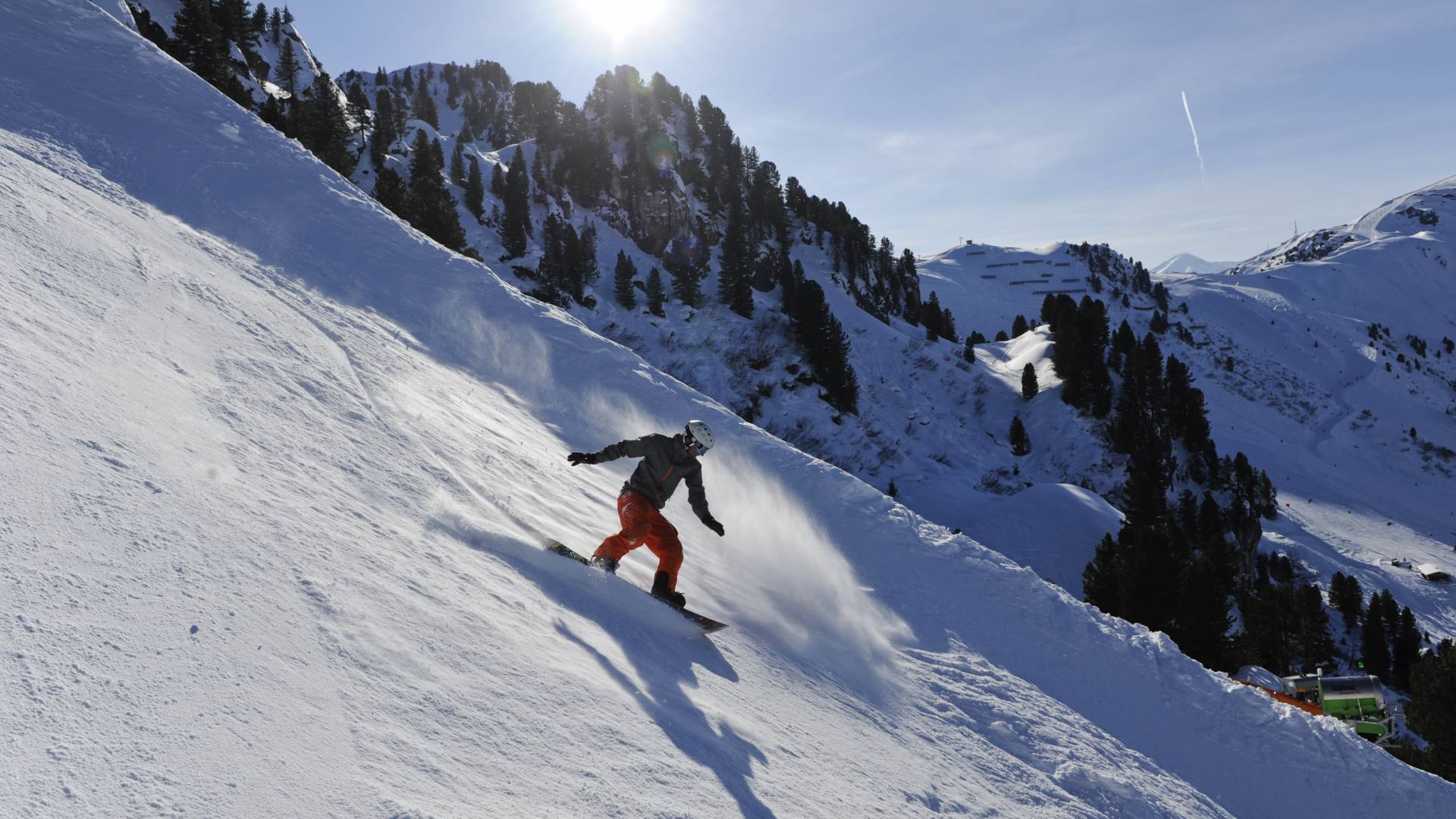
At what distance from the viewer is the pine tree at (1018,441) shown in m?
70.3

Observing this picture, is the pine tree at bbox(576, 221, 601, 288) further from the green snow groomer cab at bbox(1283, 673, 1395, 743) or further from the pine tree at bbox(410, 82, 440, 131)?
the green snow groomer cab at bbox(1283, 673, 1395, 743)

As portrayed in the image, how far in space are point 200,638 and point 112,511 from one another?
136 cm

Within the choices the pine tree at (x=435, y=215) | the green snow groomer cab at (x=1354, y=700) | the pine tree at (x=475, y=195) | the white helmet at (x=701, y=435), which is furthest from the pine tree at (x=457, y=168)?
the green snow groomer cab at (x=1354, y=700)

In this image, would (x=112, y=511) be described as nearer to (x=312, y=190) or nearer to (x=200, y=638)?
Result: (x=200, y=638)

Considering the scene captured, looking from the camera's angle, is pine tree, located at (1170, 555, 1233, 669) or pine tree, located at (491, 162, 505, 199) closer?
pine tree, located at (1170, 555, 1233, 669)

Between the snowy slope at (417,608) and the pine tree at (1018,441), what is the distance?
2360 inches

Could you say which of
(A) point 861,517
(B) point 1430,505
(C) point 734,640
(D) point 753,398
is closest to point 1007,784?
(C) point 734,640

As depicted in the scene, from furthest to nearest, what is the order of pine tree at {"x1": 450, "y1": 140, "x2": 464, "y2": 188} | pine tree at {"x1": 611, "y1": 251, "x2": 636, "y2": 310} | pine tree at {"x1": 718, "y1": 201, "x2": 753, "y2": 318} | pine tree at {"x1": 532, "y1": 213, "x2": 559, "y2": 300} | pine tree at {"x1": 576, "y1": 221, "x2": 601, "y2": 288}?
pine tree at {"x1": 450, "y1": 140, "x2": 464, "y2": 188} → pine tree at {"x1": 718, "y1": 201, "x2": 753, "y2": 318} → pine tree at {"x1": 611, "y1": 251, "x2": 636, "y2": 310} → pine tree at {"x1": 576, "y1": 221, "x2": 601, "y2": 288} → pine tree at {"x1": 532, "y1": 213, "x2": 559, "y2": 300}

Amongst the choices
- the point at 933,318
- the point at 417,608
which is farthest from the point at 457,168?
the point at 417,608

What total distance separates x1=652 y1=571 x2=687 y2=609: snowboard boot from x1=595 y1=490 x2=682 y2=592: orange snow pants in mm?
43

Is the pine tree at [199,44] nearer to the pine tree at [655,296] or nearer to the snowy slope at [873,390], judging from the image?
the snowy slope at [873,390]

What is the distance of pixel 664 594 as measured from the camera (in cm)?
785

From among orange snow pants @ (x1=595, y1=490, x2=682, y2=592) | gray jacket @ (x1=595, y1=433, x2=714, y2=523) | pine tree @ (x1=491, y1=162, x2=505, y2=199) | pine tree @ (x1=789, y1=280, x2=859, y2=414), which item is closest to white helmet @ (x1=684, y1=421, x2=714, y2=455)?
gray jacket @ (x1=595, y1=433, x2=714, y2=523)

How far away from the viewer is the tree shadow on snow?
212 inches
